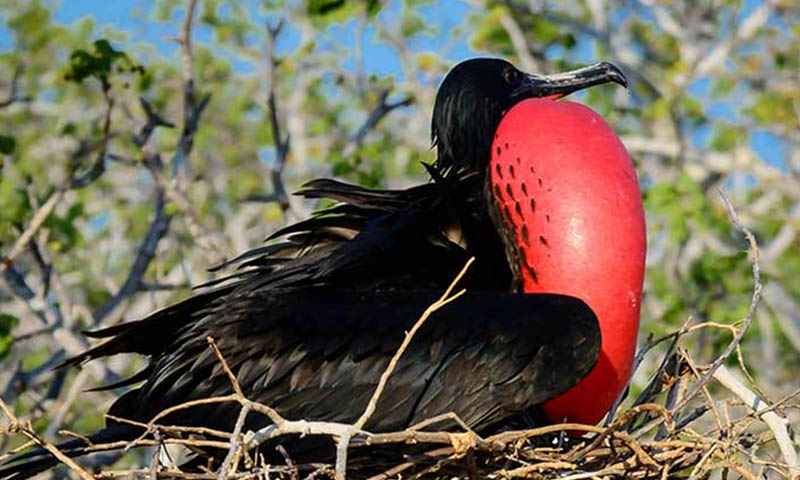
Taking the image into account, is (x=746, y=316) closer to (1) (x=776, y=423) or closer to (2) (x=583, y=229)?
(1) (x=776, y=423)

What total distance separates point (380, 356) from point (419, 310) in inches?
5.9

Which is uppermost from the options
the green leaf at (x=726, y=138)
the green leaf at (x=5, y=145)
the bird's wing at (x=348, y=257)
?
the green leaf at (x=5, y=145)

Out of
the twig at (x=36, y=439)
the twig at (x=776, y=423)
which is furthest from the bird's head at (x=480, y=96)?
the twig at (x=36, y=439)

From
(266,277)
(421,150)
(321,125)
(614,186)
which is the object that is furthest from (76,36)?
(614,186)

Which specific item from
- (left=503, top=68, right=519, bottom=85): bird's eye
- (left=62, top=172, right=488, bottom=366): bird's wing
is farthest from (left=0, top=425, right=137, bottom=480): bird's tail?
(left=503, top=68, right=519, bottom=85): bird's eye

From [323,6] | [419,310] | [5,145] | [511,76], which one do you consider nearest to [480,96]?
[511,76]

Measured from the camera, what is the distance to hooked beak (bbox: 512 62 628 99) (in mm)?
4293

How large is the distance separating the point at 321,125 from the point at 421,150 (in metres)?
0.54

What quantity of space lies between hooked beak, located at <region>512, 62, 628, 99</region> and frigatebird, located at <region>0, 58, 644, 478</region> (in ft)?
0.09

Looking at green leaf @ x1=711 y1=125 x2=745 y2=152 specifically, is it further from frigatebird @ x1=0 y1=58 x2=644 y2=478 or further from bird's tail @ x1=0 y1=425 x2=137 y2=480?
bird's tail @ x1=0 y1=425 x2=137 y2=480

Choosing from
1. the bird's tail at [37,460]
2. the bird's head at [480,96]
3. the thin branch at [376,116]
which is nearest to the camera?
the bird's tail at [37,460]

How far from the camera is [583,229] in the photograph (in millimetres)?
3672

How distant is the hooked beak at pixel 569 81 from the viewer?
4293 millimetres

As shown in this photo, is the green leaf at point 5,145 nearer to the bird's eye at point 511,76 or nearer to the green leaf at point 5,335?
the green leaf at point 5,335
